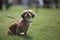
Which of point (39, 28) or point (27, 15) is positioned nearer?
point (27, 15)

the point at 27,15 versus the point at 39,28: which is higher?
the point at 27,15

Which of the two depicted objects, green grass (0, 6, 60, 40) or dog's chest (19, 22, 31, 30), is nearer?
green grass (0, 6, 60, 40)

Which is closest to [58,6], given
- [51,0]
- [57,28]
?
[51,0]

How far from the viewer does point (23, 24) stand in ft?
6.15

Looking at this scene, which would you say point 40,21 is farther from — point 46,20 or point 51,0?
point 51,0

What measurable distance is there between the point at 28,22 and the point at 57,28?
0.22 meters

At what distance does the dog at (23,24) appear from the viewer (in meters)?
1.80

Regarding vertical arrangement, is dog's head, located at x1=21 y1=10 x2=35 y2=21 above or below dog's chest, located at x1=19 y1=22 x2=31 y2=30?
above

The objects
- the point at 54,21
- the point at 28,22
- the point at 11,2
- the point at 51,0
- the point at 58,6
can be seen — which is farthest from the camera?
the point at 58,6

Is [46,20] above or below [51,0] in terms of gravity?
below

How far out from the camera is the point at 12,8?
2.20 meters

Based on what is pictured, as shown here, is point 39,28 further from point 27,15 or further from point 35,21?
point 27,15

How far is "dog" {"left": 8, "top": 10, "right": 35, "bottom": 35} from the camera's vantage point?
70.7 inches

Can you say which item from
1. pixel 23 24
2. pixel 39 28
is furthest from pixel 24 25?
pixel 39 28
